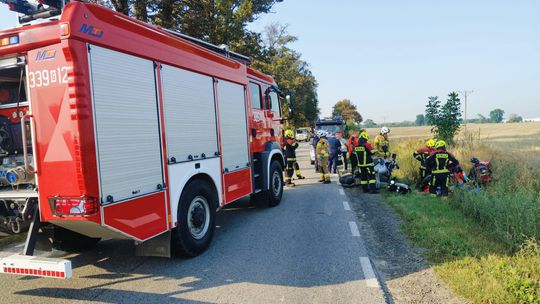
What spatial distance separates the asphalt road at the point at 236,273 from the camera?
3938 mm

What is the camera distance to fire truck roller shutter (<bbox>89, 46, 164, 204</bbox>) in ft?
12.0

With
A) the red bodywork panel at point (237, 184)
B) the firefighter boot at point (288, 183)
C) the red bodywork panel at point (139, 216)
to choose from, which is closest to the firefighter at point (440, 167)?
the firefighter boot at point (288, 183)

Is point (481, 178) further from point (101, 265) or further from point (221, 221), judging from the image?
point (101, 265)

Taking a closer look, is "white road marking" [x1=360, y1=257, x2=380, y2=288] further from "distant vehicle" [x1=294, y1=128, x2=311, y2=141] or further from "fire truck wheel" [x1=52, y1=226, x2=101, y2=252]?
"distant vehicle" [x1=294, y1=128, x2=311, y2=141]

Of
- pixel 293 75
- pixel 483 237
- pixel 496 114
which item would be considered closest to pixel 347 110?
pixel 293 75

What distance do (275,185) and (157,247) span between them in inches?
165

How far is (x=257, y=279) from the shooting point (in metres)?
4.36

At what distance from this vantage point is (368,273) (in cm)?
443

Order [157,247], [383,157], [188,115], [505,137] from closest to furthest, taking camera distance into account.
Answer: [157,247] < [188,115] < [383,157] < [505,137]

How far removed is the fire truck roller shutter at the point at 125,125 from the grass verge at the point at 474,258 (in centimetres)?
343

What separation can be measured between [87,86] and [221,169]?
276 centimetres

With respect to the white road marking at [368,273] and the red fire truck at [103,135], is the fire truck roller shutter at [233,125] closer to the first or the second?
the red fire truck at [103,135]

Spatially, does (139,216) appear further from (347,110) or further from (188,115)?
(347,110)

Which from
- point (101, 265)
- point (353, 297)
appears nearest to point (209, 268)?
point (101, 265)
